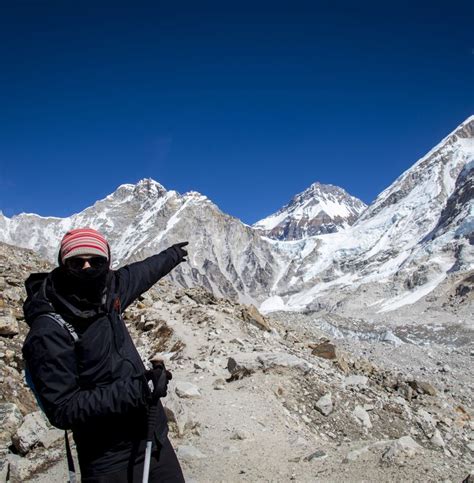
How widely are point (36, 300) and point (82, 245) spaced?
0.48 metres

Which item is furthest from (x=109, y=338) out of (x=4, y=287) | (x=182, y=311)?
(x=182, y=311)

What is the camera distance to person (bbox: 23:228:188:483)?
3018 mm

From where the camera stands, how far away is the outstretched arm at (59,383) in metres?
2.99

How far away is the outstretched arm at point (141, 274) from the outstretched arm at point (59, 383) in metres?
0.83

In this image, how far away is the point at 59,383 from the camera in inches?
119

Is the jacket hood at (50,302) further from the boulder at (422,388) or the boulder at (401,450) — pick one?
the boulder at (422,388)

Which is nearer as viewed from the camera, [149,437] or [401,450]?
[149,437]

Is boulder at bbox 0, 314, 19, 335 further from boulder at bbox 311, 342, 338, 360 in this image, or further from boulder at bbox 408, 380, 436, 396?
boulder at bbox 408, 380, 436, 396

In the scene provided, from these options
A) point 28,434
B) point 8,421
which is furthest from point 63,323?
point 8,421

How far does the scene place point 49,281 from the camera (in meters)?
3.22

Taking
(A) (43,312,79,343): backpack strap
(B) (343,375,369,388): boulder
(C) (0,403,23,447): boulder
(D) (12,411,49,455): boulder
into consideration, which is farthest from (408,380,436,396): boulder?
(A) (43,312,79,343): backpack strap

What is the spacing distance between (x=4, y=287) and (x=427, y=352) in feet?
73.3

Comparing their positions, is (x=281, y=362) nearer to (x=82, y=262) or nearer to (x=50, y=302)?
(x=82, y=262)

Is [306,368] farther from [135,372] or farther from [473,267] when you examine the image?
[473,267]
